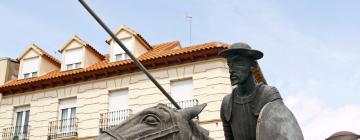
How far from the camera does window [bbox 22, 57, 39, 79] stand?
94.9ft

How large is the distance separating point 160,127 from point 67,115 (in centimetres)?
2382

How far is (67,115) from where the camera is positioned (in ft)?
87.0

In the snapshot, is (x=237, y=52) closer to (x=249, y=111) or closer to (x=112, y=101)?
(x=249, y=111)

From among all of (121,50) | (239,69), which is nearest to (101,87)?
(121,50)

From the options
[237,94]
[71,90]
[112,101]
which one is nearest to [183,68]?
[112,101]

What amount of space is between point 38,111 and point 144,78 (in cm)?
636

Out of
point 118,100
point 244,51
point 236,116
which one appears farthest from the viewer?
point 118,100

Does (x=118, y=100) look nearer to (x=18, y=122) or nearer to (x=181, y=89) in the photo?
(x=181, y=89)

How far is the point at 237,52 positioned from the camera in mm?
3264

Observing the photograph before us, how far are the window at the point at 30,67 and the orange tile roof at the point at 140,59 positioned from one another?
1.81ft

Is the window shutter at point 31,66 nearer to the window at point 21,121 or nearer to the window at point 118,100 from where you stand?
the window at point 21,121

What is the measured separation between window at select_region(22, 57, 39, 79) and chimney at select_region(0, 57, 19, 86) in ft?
4.09

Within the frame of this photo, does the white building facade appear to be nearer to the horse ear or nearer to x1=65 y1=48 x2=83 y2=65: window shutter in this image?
x1=65 y1=48 x2=83 y2=65: window shutter

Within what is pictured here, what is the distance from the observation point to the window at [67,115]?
2600cm
